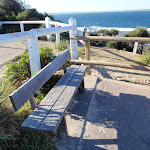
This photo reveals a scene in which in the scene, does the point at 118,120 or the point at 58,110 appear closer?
the point at 58,110

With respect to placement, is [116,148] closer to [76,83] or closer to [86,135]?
[86,135]

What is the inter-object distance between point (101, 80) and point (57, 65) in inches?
66.2

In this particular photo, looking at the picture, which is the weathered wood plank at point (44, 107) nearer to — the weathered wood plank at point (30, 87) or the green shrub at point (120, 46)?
the weathered wood plank at point (30, 87)

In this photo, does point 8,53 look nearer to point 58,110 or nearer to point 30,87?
point 30,87

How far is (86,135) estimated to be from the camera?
2500 millimetres

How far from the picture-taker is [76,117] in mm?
2914

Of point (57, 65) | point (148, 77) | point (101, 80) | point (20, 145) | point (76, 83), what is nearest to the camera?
point (20, 145)

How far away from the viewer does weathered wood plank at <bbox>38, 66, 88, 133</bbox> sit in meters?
1.78

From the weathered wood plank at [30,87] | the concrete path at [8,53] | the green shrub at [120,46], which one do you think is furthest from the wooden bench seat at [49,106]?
the green shrub at [120,46]

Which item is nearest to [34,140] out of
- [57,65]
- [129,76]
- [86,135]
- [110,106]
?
[86,135]

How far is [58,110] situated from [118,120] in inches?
50.9

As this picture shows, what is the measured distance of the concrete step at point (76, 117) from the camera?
2.33 meters

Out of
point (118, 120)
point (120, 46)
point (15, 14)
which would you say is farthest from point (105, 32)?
point (118, 120)

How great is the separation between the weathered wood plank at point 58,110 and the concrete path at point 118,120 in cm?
65
